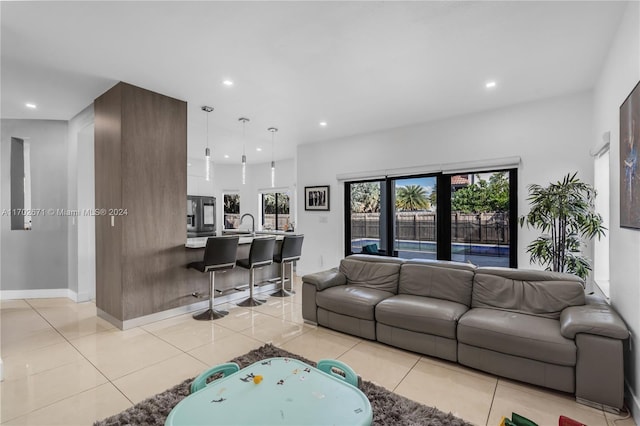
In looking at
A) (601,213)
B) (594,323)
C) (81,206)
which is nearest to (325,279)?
(594,323)

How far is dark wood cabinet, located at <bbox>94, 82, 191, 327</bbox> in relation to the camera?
352cm

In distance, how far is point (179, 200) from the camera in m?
4.05

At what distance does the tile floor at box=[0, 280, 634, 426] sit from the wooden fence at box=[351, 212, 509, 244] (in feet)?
7.69

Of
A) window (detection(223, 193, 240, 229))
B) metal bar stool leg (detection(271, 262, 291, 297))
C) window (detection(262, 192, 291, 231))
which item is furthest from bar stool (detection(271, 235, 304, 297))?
window (detection(223, 193, 240, 229))

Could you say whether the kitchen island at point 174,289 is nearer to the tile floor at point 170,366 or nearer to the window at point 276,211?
the tile floor at point 170,366

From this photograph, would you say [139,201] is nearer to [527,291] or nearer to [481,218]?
[527,291]

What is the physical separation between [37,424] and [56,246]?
402 cm

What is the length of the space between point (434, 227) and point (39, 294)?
6.65 metres

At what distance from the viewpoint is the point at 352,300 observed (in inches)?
131

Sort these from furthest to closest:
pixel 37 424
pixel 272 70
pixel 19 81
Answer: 1. pixel 19 81
2. pixel 272 70
3. pixel 37 424

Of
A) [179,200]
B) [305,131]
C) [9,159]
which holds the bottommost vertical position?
[179,200]

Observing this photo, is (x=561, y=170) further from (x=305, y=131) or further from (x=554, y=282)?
(x=305, y=131)

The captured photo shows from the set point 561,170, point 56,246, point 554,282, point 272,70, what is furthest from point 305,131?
point 56,246

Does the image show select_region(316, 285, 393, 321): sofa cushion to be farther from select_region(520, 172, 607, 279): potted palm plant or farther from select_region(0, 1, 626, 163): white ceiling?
select_region(0, 1, 626, 163): white ceiling
